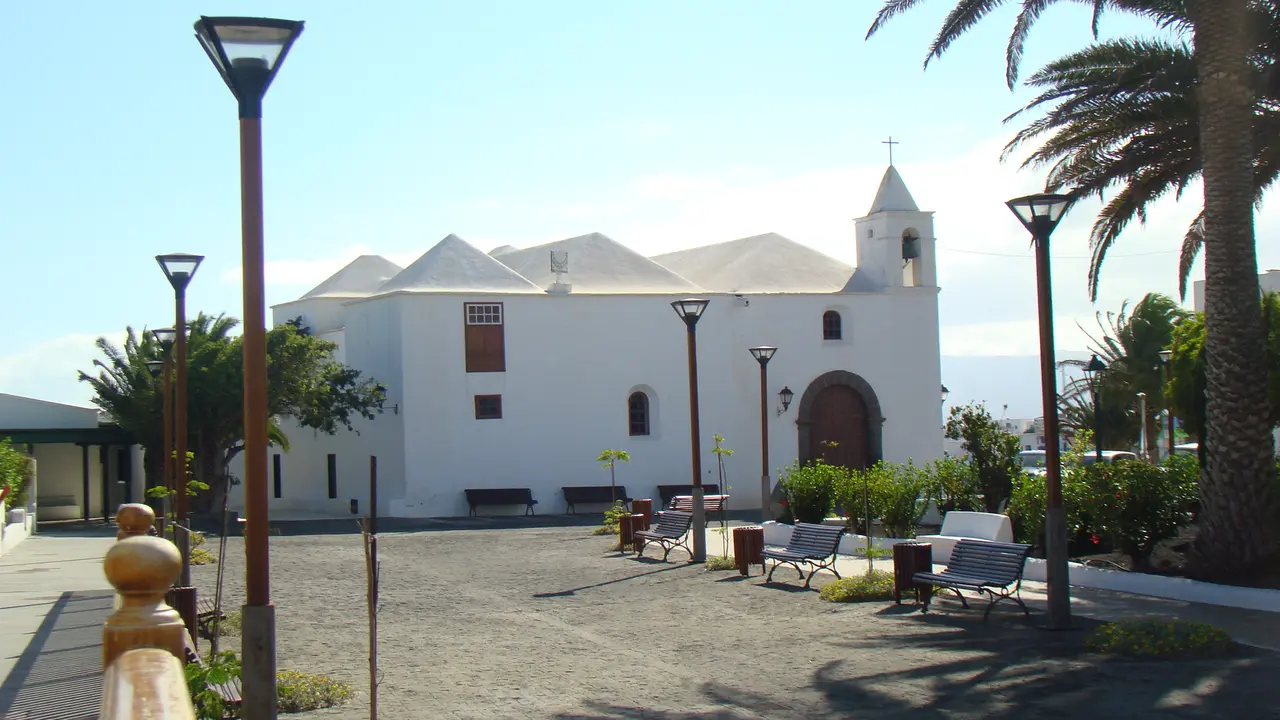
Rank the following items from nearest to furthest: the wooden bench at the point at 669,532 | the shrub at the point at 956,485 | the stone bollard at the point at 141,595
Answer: the stone bollard at the point at 141,595
the shrub at the point at 956,485
the wooden bench at the point at 669,532

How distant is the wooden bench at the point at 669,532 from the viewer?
2047 centimetres

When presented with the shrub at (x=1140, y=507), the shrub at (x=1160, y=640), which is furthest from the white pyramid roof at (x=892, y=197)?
the shrub at (x=1160, y=640)

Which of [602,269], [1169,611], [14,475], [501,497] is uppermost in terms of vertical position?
[602,269]

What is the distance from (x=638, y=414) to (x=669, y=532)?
16.0 m

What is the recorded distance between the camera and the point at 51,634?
1270cm

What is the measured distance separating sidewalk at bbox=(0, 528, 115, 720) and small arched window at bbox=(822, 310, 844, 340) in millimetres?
21696

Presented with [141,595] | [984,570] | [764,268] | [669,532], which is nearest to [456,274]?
[764,268]

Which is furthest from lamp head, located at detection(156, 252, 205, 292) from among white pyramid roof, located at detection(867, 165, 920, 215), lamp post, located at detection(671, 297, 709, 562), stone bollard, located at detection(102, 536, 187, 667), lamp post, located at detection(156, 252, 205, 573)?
white pyramid roof, located at detection(867, 165, 920, 215)

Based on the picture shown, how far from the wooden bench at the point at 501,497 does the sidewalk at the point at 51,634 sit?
447 inches

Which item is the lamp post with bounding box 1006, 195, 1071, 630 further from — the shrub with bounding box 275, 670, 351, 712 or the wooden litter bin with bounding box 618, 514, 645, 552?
the wooden litter bin with bounding box 618, 514, 645, 552

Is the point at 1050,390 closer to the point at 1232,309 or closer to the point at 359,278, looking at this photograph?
the point at 1232,309

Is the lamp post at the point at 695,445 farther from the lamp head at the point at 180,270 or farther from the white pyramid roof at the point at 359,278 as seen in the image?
the white pyramid roof at the point at 359,278

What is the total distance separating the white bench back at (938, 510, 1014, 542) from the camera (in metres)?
16.7

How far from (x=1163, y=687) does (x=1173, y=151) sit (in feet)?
28.5
